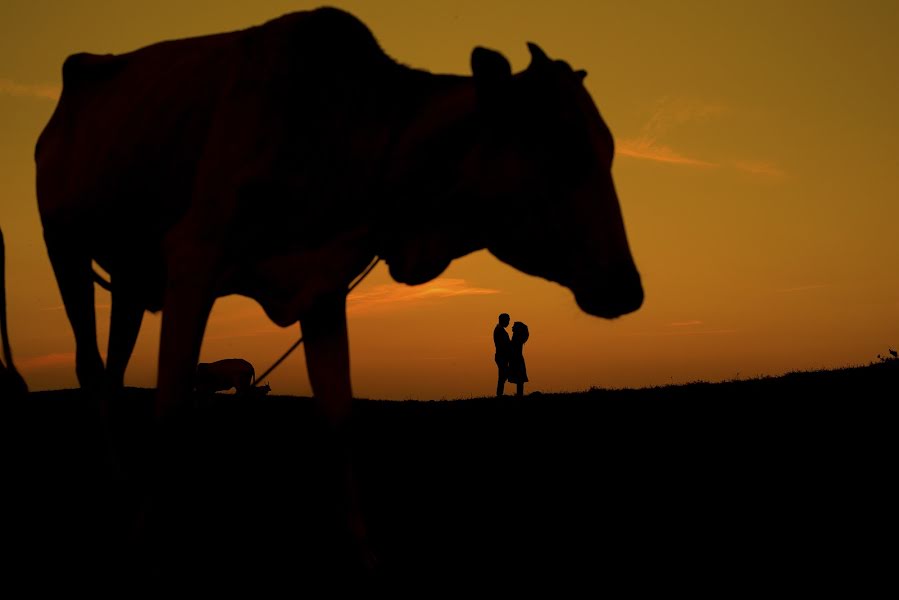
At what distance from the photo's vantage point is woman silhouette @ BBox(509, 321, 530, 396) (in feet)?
46.0

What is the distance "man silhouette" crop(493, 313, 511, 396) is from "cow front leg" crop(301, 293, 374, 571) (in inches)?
375

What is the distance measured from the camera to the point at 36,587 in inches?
155

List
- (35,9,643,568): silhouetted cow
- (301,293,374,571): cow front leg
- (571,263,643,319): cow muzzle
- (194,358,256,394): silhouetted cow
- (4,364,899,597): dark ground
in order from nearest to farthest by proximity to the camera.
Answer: (571,263,643,319): cow muzzle → (35,9,643,568): silhouetted cow → (4,364,899,597): dark ground → (301,293,374,571): cow front leg → (194,358,256,394): silhouetted cow

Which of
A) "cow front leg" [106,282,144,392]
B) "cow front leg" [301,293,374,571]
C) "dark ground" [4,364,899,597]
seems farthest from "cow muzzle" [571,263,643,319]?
"cow front leg" [106,282,144,392]

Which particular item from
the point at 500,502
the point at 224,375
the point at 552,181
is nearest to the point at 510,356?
the point at 224,375

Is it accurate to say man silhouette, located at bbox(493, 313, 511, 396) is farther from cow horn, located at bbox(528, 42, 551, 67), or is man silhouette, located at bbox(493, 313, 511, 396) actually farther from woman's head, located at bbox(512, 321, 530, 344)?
cow horn, located at bbox(528, 42, 551, 67)

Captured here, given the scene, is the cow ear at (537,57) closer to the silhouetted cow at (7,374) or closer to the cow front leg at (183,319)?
the cow front leg at (183,319)

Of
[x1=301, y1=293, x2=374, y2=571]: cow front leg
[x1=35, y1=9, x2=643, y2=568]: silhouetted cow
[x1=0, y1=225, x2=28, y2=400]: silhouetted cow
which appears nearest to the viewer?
[x1=35, y1=9, x2=643, y2=568]: silhouetted cow

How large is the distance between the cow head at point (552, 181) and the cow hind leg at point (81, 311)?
3177mm

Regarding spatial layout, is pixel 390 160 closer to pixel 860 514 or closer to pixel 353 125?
pixel 353 125

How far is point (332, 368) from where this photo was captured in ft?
14.8

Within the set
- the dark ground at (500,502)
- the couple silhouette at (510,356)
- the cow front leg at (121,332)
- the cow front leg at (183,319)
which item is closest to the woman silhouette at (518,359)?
the couple silhouette at (510,356)

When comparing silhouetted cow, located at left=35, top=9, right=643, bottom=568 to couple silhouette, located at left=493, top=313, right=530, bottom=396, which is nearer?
silhouetted cow, located at left=35, top=9, right=643, bottom=568

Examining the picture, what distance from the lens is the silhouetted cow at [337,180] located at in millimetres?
3551
